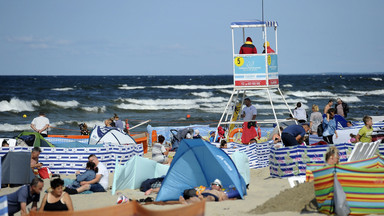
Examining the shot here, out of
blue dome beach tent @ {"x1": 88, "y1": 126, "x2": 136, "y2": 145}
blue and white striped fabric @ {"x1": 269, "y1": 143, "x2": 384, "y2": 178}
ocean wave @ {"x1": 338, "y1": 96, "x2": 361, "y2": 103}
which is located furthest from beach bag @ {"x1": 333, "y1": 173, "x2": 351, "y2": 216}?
ocean wave @ {"x1": 338, "y1": 96, "x2": 361, "y2": 103}

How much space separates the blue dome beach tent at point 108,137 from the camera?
14688 mm

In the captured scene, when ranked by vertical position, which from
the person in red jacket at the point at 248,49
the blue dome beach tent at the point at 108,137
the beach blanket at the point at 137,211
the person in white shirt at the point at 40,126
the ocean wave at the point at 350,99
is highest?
the person in red jacket at the point at 248,49

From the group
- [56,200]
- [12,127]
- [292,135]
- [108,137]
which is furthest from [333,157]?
[12,127]

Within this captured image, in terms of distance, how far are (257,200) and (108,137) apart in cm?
632

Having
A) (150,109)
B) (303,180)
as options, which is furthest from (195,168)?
(150,109)

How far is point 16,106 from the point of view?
42.8 metres

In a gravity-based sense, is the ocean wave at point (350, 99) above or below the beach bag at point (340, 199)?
below

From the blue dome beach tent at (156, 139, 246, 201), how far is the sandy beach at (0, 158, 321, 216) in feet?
1.59

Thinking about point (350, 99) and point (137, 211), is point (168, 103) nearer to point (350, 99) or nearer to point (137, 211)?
point (350, 99)

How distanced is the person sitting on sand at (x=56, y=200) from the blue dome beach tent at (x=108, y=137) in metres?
6.88

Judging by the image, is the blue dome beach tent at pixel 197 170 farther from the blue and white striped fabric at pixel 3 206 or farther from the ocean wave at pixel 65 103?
the ocean wave at pixel 65 103

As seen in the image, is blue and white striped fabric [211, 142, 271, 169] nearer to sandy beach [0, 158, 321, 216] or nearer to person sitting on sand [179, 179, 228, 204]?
sandy beach [0, 158, 321, 216]

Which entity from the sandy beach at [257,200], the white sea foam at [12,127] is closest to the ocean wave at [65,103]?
the white sea foam at [12,127]

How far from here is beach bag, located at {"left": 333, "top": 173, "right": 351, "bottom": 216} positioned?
281 inches
